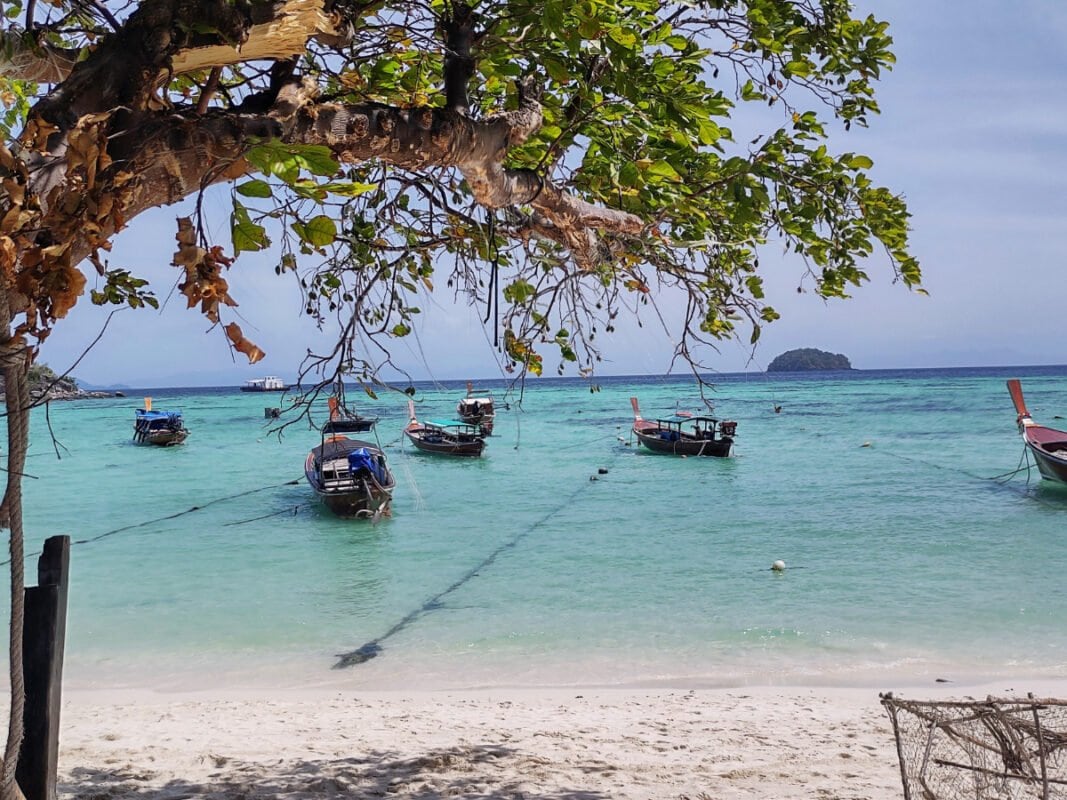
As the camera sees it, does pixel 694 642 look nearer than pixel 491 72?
No

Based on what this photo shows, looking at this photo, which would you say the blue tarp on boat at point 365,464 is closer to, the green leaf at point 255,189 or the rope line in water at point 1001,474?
the rope line in water at point 1001,474

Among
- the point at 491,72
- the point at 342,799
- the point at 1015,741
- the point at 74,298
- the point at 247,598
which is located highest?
the point at 491,72

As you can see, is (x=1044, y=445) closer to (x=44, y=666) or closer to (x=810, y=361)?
(x=44, y=666)

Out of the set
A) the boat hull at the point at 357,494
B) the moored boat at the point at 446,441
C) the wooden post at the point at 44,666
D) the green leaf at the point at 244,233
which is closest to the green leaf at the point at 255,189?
the green leaf at the point at 244,233

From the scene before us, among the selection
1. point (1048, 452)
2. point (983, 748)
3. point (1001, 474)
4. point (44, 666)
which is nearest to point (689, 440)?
point (1001, 474)

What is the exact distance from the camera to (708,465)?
29312mm

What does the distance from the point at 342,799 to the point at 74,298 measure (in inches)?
160

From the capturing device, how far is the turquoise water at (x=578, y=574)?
9.65m

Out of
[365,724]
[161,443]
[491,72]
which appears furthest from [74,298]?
[161,443]

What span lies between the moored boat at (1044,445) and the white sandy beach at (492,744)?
13.5 metres

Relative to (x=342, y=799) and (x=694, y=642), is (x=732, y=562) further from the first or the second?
(x=342, y=799)

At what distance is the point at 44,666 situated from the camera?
272 cm

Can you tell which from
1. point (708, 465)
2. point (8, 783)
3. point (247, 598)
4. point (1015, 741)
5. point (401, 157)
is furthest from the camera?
point (708, 465)

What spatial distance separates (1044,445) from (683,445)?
12.5 m
